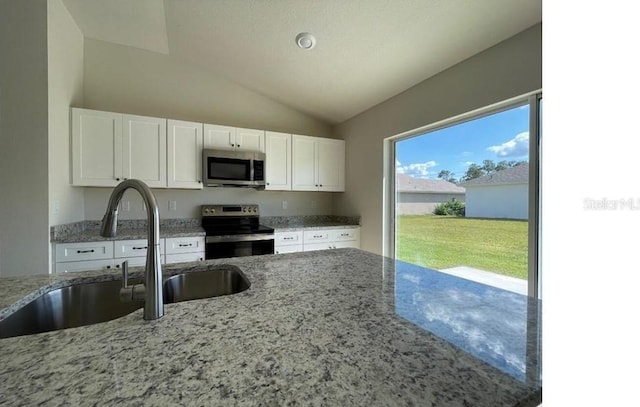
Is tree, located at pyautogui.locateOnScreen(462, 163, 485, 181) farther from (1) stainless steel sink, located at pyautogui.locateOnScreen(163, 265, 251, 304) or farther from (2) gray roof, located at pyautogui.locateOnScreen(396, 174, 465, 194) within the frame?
(1) stainless steel sink, located at pyautogui.locateOnScreen(163, 265, 251, 304)

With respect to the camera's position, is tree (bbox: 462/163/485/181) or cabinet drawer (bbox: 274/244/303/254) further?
cabinet drawer (bbox: 274/244/303/254)

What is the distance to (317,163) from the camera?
367 cm

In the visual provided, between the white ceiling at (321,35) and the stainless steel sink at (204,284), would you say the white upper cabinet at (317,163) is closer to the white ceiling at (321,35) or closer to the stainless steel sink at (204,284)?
the white ceiling at (321,35)

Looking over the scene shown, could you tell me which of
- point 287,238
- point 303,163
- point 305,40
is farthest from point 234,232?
point 305,40

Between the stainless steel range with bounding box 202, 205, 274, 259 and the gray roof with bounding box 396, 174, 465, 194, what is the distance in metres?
1.57

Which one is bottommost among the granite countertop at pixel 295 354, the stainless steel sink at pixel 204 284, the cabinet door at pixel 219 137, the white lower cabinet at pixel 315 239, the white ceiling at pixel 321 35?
the white lower cabinet at pixel 315 239

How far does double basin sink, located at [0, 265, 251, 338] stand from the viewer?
84 cm

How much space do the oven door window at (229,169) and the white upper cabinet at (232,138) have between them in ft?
0.54

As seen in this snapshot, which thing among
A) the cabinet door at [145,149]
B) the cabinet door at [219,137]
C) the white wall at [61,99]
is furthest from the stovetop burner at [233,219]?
A: the white wall at [61,99]

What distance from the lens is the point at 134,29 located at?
2.71m

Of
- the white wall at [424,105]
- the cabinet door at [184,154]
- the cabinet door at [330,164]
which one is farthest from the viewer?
the cabinet door at [330,164]

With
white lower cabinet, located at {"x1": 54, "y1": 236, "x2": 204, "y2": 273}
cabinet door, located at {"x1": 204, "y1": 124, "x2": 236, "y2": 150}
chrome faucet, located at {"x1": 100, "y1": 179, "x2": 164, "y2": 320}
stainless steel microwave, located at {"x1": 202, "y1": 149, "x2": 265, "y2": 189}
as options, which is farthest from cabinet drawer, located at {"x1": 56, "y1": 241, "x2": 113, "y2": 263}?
chrome faucet, located at {"x1": 100, "y1": 179, "x2": 164, "y2": 320}

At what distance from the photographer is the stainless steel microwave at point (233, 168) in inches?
117

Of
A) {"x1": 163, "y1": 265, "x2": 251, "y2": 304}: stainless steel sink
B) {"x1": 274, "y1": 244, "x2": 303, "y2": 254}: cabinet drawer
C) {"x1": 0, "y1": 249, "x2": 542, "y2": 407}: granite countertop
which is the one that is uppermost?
{"x1": 0, "y1": 249, "x2": 542, "y2": 407}: granite countertop
